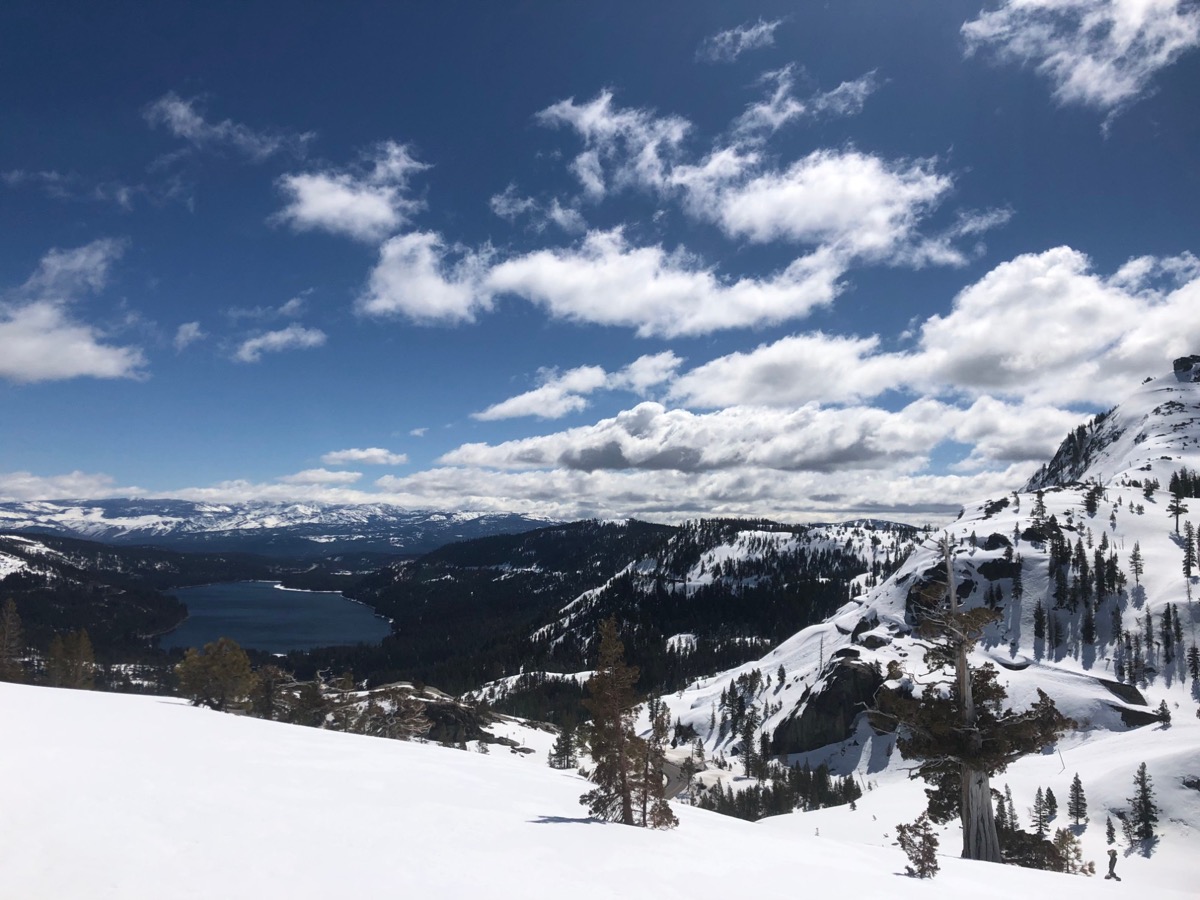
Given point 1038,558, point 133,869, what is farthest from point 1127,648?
point 133,869

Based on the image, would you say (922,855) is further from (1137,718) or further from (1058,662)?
(1058,662)

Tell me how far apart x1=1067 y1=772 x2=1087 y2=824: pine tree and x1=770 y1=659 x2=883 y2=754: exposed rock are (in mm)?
64872

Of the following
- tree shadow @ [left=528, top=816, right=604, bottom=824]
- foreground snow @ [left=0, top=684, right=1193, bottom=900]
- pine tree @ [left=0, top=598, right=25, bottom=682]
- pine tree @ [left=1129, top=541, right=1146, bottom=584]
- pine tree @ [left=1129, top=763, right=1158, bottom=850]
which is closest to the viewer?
foreground snow @ [left=0, top=684, right=1193, bottom=900]

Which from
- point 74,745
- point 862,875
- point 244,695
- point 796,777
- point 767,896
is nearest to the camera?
point 767,896

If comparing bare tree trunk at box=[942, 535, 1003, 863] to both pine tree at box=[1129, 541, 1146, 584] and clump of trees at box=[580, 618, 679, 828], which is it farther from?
pine tree at box=[1129, 541, 1146, 584]

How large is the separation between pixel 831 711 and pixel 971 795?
142 metres

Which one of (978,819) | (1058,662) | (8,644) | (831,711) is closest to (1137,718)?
(1058,662)

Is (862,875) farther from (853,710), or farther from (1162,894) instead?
(853,710)

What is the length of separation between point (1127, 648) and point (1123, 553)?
45.0 meters

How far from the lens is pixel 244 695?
57594 mm

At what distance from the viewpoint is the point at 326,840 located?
41.9ft

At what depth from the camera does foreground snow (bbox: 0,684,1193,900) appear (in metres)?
10.0

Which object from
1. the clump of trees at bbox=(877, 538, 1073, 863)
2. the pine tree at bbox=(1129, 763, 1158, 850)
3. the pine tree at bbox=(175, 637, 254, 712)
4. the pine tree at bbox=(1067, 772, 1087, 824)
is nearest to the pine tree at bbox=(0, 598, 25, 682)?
the pine tree at bbox=(175, 637, 254, 712)

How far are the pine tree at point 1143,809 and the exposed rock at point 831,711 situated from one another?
67.7 metres
